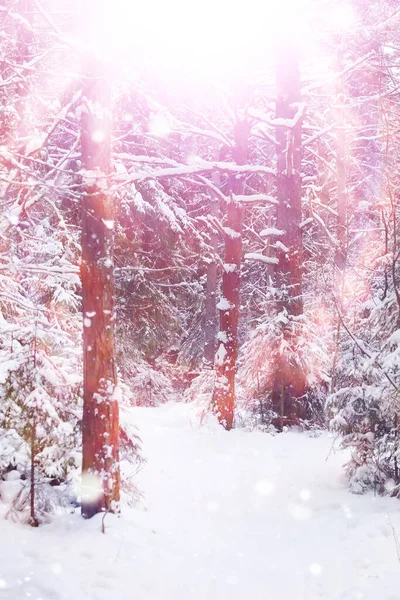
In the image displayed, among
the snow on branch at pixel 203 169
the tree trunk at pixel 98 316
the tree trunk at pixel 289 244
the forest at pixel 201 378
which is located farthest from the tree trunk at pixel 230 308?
the tree trunk at pixel 98 316

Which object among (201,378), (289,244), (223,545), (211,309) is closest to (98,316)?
(223,545)

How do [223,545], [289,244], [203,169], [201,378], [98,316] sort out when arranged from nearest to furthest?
[98,316]
[223,545]
[203,169]
[289,244]
[201,378]

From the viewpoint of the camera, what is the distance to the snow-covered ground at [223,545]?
181 inches

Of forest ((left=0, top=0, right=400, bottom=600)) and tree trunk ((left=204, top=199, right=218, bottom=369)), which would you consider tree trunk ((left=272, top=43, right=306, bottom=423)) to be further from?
tree trunk ((left=204, top=199, right=218, bottom=369))

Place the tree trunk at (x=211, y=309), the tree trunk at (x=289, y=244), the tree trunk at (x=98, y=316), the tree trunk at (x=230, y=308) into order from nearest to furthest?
1. the tree trunk at (x=98, y=316)
2. the tree trunk at (x=289, y=244)
3. the tree trunk at (x=230, y=308)
4. the tree trunk at (x=211, y=309)

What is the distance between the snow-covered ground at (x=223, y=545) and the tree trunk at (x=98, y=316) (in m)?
0.42

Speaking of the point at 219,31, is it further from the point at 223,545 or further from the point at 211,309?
the point at 211,309

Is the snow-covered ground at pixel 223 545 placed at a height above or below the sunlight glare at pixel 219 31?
below

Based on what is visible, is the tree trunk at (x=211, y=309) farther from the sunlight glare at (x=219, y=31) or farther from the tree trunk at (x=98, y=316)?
the tree trunk at (x=98, y=316)

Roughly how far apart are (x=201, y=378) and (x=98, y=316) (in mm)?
8929

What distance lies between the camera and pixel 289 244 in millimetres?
11469

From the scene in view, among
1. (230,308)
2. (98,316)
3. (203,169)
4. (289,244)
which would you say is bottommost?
(230,308)

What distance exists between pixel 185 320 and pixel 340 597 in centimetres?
1818

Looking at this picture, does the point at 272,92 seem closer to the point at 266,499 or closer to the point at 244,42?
the point at 244,42
